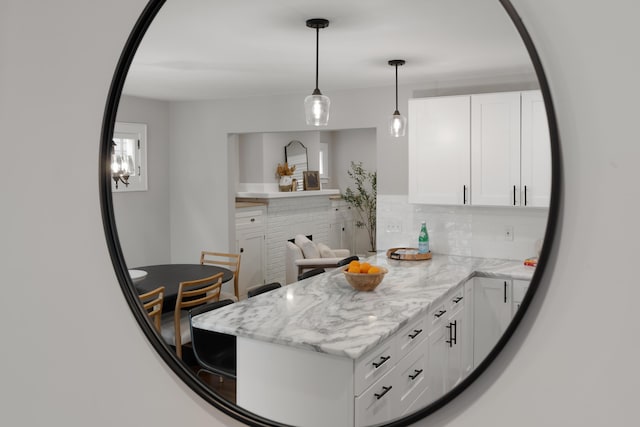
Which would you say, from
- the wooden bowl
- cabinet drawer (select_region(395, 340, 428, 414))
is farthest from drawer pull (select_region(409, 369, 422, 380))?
the wooden bowl

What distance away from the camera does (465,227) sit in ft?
2.47

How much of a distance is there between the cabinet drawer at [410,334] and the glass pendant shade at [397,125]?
11.0 inches

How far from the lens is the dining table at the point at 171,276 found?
1.02m

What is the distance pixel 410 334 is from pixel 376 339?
51mm

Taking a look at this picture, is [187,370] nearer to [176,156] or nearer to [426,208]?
[176,156]

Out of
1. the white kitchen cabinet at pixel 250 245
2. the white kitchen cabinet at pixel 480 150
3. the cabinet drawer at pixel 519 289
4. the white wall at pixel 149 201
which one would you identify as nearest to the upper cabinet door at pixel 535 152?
the white kitchen cabinet at pixel 480 150

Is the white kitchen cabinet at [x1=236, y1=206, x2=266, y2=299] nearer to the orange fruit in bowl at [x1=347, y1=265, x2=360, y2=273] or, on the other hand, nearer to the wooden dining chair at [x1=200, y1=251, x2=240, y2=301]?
the wooden dining chair at [x1=200, y1=251, x2=240, y2=301]

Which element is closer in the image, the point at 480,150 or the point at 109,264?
the point at 480,150

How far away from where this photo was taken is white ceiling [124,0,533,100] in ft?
2.43

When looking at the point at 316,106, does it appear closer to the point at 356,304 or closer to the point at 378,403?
the point at 356,304

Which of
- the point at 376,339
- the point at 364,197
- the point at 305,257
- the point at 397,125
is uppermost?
the point at 397,125

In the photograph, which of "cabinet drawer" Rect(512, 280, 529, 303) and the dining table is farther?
the dining table

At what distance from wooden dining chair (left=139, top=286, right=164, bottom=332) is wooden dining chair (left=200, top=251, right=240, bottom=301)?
12cm

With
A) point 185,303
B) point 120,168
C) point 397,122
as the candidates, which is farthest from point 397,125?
point 120,168
